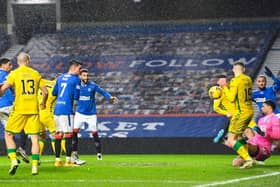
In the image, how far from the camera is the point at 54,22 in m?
36.2

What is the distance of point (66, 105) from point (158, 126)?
11.2 metres

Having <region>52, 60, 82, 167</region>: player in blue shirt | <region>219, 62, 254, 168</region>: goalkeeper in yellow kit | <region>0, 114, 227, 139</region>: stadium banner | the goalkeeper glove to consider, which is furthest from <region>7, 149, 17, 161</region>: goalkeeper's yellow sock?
<region>0, 114, 227, 139</region>: stadium banner

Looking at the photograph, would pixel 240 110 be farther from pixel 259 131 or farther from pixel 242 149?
pixel 242 149

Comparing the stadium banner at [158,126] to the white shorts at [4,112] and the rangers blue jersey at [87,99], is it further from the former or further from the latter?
the white shorts at [4,112]

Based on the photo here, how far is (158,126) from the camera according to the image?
26.3 m

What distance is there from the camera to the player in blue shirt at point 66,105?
50.1 ft

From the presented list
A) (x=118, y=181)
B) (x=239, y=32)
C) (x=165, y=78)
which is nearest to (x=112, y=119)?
(x=165, y=78)

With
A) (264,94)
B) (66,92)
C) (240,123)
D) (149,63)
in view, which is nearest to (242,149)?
(240,123)

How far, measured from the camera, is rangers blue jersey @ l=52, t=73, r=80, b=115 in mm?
15320

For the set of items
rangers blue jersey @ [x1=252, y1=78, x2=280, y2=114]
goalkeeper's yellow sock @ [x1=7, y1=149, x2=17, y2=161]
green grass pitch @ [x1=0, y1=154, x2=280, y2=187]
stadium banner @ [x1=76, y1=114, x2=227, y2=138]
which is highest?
rangers blue jersey @ [x1=252, y1=78, x2=280, y2=114]

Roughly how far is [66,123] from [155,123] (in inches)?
448

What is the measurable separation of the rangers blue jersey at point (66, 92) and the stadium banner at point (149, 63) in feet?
52.8

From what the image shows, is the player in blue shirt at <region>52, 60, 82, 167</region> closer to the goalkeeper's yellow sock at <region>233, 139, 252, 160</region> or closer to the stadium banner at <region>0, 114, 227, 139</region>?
the goalkeeper's yellow sock at <region>233, 139, 252, 160</region>

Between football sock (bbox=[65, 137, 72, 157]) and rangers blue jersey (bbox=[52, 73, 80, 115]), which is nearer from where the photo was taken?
football sock (bbox=[65, 137, 72, 157])
